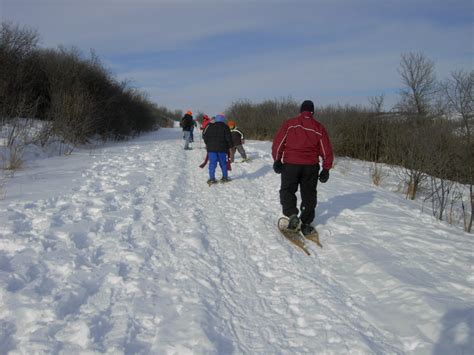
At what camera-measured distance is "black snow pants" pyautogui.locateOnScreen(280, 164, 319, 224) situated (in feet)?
17.6

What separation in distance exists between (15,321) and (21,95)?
1227 centimetres

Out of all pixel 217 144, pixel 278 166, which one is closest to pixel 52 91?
pixel 217 144

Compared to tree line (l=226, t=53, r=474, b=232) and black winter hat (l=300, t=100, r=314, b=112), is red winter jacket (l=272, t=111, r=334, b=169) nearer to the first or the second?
black winter hat (l=300, t=100, r=314, b=112)

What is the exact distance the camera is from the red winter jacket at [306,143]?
5.26 m

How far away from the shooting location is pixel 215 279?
3.87m

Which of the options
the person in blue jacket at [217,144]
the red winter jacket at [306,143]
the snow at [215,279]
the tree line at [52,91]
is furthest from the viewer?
the tree line at [52,91]

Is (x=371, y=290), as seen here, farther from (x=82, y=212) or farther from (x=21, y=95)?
(x=21, y=95)

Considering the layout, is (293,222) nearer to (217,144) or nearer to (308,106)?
(308,106)

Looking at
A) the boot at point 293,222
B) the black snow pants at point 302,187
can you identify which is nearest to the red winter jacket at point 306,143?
the black snow pants at point 302,187

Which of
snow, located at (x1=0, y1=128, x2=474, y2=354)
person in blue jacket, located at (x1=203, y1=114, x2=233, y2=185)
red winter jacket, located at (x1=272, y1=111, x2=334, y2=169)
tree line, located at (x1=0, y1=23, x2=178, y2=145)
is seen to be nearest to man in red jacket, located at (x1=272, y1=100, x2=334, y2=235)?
red winter jacket, located at (x1=272, y1=111, x2=334, y2=169)

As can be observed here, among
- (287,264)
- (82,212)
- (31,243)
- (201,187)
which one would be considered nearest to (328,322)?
(287,264)

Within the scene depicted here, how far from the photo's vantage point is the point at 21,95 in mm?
12328

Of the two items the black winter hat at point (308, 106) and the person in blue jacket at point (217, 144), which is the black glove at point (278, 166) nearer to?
the black winter hat at point (308, 106)

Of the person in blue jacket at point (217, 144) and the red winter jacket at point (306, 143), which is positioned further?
the person in blue jacket at point (217, 144)
